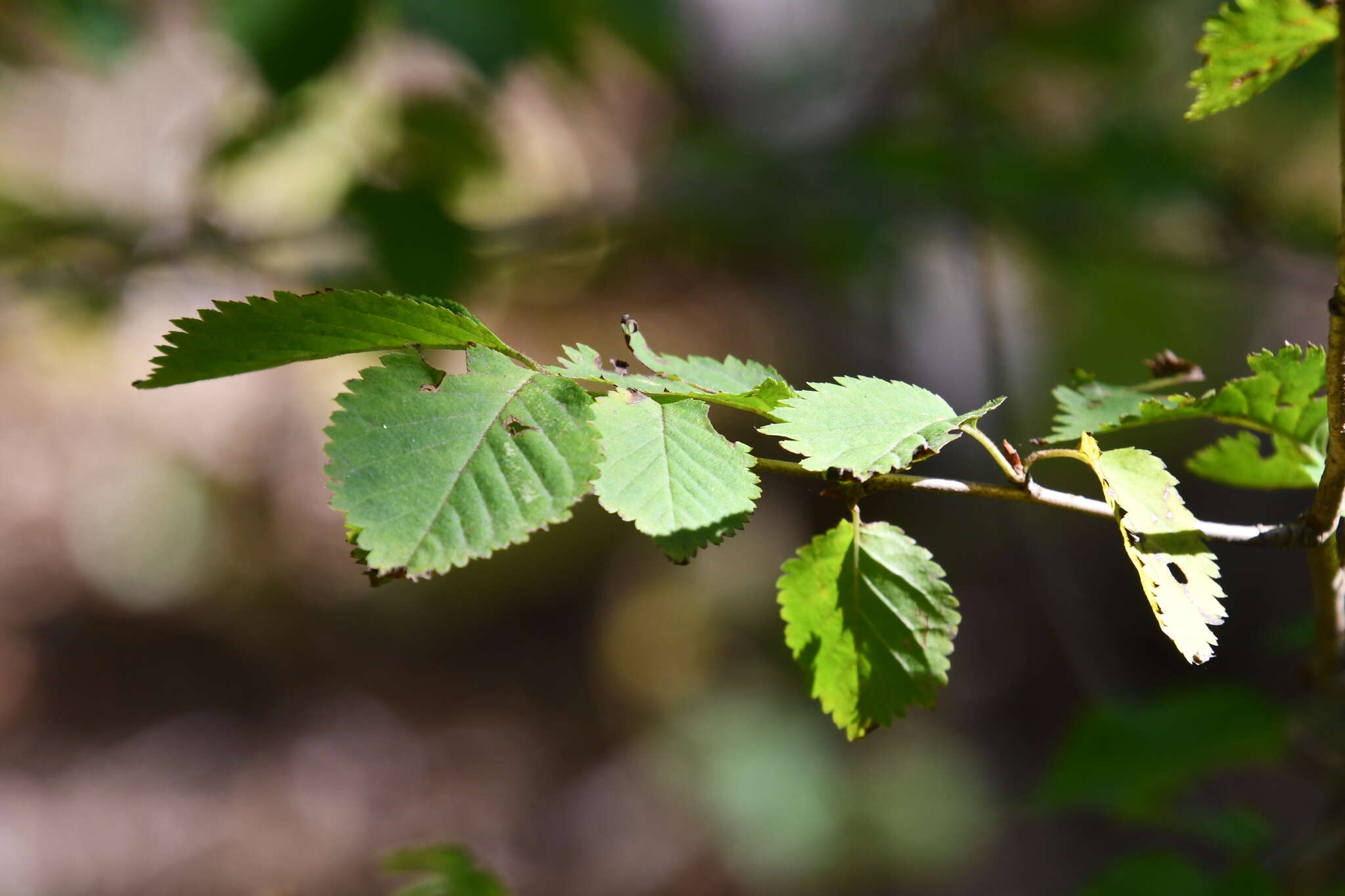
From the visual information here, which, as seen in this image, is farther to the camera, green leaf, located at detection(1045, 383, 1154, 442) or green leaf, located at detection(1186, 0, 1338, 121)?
green leaf, located at detection(1045, 383, 1154, 442)

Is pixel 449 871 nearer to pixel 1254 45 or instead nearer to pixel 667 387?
pixel 667 387

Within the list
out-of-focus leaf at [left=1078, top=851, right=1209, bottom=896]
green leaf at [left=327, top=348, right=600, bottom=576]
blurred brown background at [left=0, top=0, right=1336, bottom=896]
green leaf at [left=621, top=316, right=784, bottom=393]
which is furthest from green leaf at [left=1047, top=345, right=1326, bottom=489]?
blurred brown background at [left=0, top=0, right=1336, bottom=896]

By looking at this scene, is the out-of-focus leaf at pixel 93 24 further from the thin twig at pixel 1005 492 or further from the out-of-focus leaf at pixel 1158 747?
the out-of-focus leaf at pixel 1158 747

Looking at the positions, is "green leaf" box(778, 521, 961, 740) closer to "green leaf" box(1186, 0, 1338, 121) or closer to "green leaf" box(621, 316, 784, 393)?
"green leaf" box(621, 316, 784, 393)

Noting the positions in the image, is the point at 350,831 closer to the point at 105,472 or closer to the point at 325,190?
the point at 105,472

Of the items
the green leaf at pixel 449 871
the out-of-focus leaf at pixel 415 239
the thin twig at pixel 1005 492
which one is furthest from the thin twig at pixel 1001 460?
the out-of-focus leaf at pixel 415 239

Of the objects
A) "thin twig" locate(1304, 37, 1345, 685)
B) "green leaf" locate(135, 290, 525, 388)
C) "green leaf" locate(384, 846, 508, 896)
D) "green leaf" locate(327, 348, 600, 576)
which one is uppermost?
"green leaf" locate(135, 290, 525, 388)

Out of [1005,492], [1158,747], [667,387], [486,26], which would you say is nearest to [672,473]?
[667,387]
